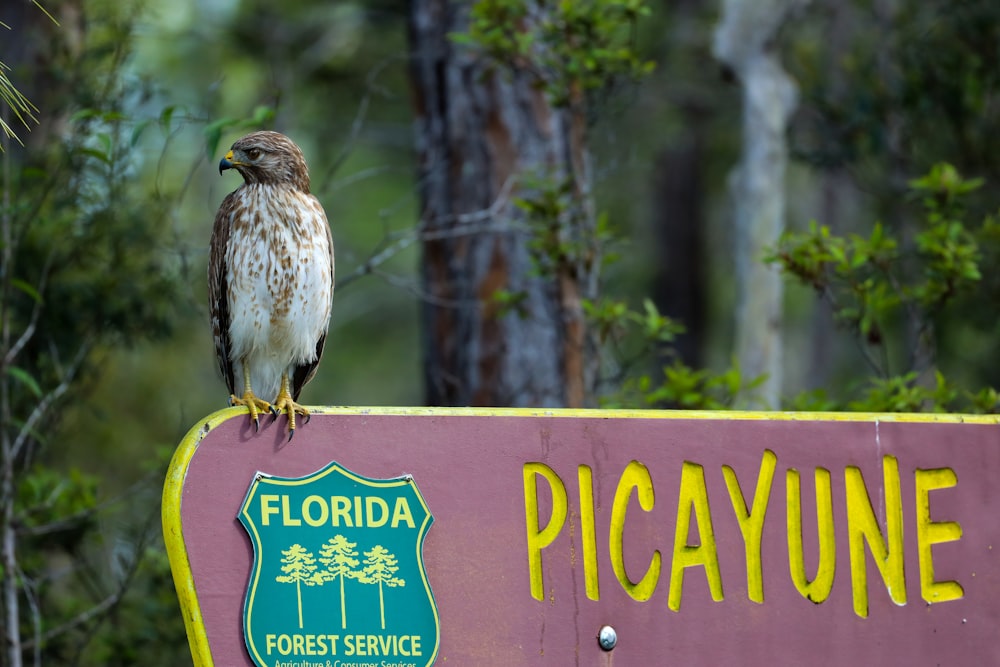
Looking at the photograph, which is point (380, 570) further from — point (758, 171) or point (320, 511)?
point (758, 171)

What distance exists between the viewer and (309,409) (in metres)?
2.53

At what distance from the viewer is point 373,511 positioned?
2.47 metres

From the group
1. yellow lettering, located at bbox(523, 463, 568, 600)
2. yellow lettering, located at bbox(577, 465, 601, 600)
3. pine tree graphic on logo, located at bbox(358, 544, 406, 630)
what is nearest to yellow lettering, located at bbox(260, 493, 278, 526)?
pine tree graphic on logo, located at bbox(358, 544, 406, 630)

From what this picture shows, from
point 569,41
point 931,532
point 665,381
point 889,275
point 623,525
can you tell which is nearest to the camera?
point 623,525

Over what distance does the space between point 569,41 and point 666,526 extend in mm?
2470

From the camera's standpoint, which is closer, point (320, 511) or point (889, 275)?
point (320, 511)

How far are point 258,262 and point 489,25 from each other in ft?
5.23

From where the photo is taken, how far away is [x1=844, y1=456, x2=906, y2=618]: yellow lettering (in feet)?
8.84

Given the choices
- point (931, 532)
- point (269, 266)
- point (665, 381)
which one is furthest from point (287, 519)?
point (665, 381)

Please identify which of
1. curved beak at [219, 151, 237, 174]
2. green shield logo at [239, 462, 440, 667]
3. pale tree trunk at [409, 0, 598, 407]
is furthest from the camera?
pale tree trunk at [409, 0, 598, 407]

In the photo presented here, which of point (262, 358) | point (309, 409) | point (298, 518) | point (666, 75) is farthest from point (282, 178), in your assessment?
point (666, 75)

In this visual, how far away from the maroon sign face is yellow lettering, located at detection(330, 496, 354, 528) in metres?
0.07

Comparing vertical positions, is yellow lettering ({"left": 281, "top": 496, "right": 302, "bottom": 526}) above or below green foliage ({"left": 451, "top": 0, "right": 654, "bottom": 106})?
below

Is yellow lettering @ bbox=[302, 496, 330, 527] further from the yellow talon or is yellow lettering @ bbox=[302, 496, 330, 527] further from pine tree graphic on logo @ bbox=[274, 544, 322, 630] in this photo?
the yellow talon
